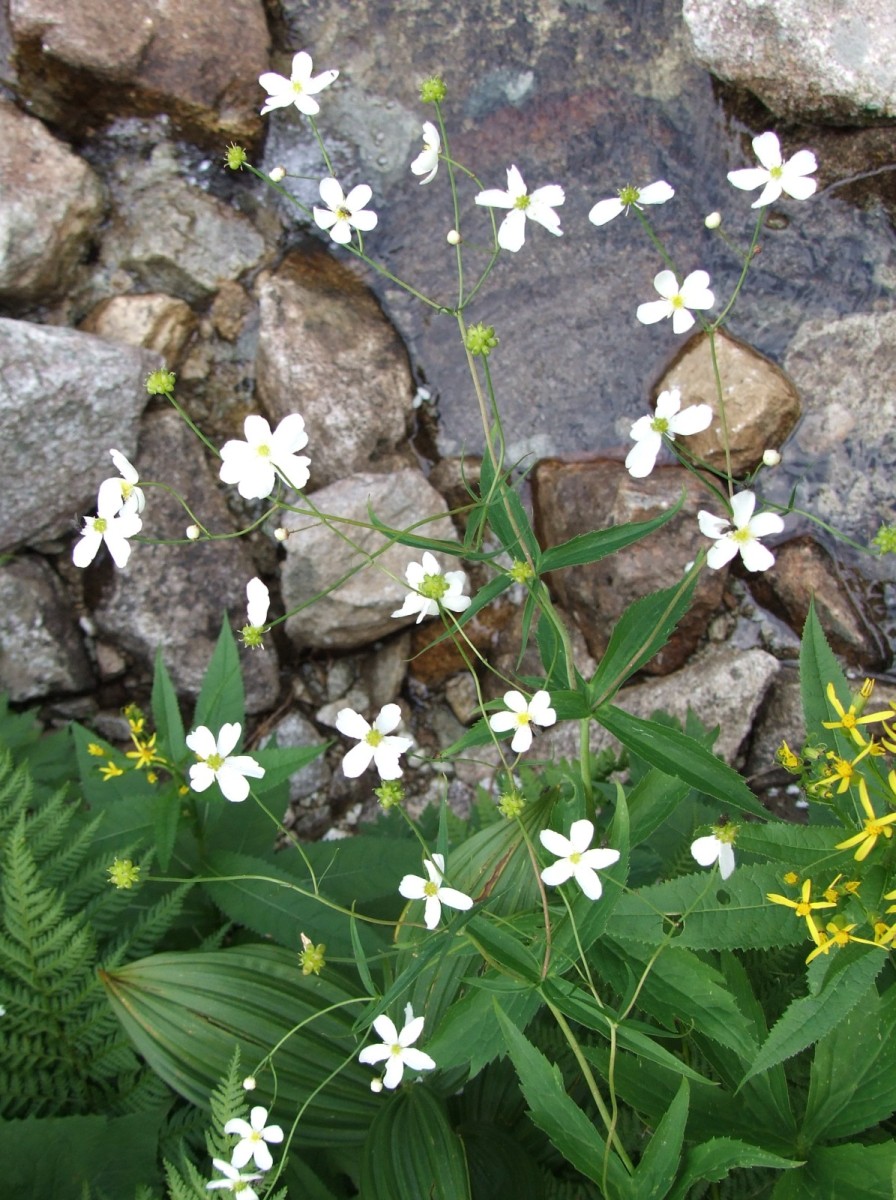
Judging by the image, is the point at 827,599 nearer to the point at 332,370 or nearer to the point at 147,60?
the point at 332,370

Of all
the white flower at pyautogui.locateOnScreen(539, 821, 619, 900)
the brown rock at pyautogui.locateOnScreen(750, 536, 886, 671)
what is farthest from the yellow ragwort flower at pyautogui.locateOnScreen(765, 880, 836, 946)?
the brown rock at pyautogui.locateOnScreen(750, 536, 886, 671)

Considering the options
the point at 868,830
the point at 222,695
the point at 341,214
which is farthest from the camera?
the point at 222,695

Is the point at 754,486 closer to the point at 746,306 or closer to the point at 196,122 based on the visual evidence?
the point at 746,306

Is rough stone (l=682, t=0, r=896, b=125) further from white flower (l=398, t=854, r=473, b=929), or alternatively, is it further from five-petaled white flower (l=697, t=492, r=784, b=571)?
white flower (l=398, t=854, r=473, b=929)

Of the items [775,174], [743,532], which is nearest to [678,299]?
[775,174]

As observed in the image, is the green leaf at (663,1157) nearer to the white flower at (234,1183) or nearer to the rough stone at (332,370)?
the white flower at (234,1183)
